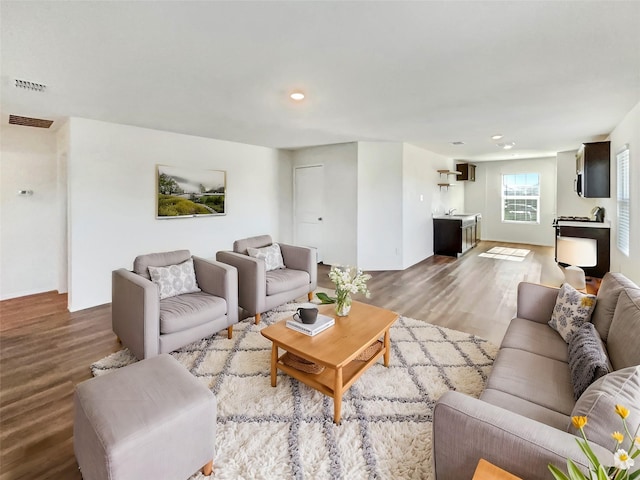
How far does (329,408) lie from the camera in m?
2.03

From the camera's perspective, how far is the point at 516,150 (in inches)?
270

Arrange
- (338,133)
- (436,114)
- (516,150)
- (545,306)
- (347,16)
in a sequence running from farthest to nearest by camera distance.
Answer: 1. (516,150)
2. (338,133)
3. (436,114)
4. (545,306)
5. (347,16)

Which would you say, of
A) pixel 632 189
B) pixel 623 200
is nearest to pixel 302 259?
pixel 632 189

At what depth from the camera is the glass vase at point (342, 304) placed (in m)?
2.51

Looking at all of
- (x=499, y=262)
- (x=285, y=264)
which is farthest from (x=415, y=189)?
(x=285, y=264)

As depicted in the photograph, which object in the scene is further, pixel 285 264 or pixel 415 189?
pixel 415 189

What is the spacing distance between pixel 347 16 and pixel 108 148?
372 centimetres

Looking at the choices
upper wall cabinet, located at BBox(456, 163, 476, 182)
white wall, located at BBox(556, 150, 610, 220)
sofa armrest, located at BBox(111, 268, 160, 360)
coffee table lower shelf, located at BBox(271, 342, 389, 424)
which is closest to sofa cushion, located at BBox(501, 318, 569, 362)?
coffee table lower shelf, located at BBox(271, 342, 389, 424)

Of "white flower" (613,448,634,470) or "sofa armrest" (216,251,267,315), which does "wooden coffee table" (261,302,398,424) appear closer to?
"sofa armrest" (216,251,267,315)

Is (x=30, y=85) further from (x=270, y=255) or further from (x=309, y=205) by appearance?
(x=309, y=205)

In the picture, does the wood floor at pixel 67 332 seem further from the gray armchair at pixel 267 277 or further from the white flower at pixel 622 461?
the white flower at pixel 622 461

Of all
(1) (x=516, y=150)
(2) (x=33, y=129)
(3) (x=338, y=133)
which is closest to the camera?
(2) (x=33, y=129)

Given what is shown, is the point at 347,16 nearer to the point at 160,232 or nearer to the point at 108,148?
the point at 108,148

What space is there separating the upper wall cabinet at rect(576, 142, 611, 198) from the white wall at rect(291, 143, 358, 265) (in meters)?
3.53
